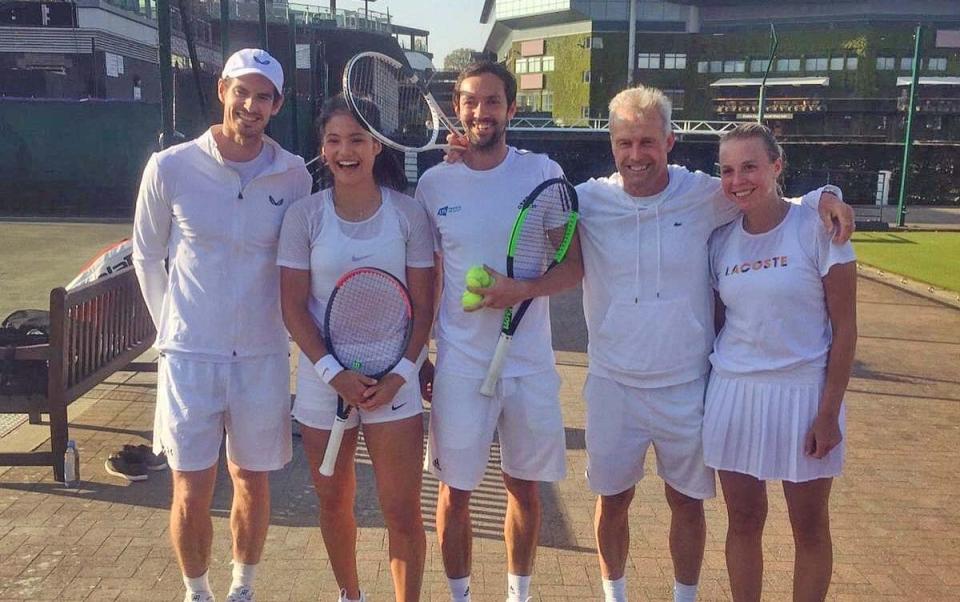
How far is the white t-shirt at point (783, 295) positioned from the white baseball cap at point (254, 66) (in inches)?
76.1

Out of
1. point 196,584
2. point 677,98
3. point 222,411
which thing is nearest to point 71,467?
point 196,584

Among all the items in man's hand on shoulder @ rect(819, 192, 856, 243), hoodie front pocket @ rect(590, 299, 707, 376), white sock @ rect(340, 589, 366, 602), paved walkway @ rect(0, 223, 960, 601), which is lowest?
paved walkway @ rect(0, 223, 960, 601)

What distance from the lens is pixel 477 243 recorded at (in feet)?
11.1

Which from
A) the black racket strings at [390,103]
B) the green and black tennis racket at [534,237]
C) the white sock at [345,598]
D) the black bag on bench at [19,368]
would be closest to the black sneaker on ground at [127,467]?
the black bag on bench at [19,368]

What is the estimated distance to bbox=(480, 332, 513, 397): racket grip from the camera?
337cm

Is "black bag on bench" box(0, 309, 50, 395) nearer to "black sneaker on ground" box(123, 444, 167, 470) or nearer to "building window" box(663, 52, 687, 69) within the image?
"black sneaker on ground" box(123, 444, 167, 470)

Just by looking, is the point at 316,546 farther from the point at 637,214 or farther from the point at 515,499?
the point at 637,214

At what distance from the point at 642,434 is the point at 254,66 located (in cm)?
212

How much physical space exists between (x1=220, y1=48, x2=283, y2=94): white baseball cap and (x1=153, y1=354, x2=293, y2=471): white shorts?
3.69ft

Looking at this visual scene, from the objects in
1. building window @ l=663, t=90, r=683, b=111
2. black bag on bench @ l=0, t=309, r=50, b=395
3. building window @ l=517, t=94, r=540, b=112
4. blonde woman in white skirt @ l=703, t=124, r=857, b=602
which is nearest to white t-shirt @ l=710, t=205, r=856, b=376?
blonde woman in white skirt @ l=703, t=124, r=857, b=602

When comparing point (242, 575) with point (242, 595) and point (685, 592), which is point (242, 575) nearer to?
point (242, 595)

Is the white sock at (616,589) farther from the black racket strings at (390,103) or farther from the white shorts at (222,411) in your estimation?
the black racket strings at (390,103)

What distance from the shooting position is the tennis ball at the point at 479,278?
3236 mm

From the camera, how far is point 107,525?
448 cm
